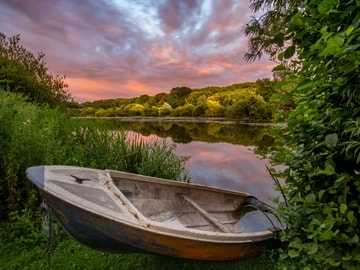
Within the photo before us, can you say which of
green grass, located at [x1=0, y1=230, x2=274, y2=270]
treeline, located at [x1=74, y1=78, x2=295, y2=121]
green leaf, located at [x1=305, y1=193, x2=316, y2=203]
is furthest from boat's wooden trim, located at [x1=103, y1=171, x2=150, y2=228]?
treeline, located at [x1=74, y1=78, x2=295, y2=121]

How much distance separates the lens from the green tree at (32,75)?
8883 millimetres

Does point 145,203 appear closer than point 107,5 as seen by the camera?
Yes

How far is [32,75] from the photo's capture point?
31.5 ft

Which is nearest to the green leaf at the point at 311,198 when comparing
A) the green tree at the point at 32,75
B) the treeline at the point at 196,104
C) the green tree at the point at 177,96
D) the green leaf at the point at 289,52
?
the green leaf at the point at 289,52

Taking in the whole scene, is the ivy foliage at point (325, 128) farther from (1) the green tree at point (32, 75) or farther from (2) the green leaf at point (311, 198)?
(1) the green tree at point (32, 75)

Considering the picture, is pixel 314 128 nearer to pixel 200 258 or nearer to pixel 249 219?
pixel 200 258

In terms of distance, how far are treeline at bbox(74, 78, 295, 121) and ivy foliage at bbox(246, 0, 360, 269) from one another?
24098mm

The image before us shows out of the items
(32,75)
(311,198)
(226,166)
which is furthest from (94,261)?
(32,75)

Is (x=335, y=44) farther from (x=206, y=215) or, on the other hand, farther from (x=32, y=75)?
(x=32, y=75)

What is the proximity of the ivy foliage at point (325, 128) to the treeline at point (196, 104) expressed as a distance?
79.1 feet

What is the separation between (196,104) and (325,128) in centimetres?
3672

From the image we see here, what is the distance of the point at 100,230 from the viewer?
2.02m

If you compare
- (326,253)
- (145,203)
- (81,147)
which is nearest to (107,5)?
(81,147)

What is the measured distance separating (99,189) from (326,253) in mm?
1926
